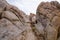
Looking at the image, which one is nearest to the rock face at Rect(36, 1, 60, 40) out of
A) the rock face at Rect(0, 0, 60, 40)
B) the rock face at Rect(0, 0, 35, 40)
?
the rock face at Rect(0, 0, 60, 40)

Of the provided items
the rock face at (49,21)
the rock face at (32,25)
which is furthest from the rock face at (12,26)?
the rock face at (49,21)

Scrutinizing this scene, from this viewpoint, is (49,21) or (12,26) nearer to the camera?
(12,26)

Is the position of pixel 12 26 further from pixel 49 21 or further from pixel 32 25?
pixel 49 21

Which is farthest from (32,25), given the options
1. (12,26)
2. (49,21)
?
(12,26)

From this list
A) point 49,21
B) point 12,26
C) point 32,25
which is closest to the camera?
point 12,26

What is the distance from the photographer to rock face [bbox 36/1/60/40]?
20.0 m

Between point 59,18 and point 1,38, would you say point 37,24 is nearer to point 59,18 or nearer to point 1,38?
point 59,18

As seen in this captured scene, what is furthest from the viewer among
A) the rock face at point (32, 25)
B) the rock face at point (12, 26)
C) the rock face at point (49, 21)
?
the rock face at point (49, 21)

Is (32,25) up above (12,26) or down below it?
below

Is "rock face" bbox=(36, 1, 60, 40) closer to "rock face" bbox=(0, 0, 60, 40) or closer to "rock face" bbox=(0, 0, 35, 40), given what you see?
"rock face" bbox=(0, 0, 60, 40)

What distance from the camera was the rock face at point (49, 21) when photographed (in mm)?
19969

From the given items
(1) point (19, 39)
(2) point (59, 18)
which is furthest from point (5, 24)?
(2) point (59, 18)

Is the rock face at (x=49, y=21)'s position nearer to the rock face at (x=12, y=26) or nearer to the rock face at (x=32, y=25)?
the rock face at (x=32, y=25)

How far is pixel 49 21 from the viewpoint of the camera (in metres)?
21.1
